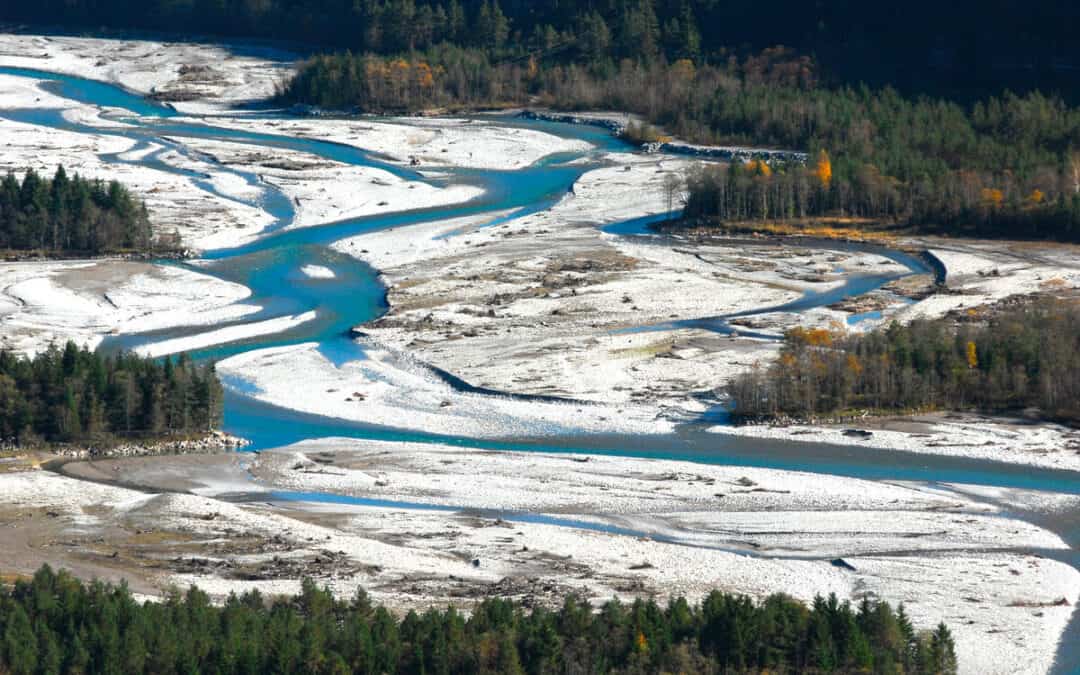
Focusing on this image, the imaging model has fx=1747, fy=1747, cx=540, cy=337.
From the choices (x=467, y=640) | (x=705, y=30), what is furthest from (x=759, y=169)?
(x=467, y=640)

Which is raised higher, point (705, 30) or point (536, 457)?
point (705, 30)

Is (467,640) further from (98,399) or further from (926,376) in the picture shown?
(926,376)

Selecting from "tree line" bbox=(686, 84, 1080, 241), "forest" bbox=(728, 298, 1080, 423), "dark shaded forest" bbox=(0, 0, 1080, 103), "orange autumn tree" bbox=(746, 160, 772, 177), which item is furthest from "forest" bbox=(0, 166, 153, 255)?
"dark shaded forest" bbox=(0, 0, 1080, 103)

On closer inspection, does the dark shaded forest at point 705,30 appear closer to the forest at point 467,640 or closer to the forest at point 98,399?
the forest at point 98,399

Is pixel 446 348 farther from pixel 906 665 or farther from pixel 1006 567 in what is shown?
pixel 906 665

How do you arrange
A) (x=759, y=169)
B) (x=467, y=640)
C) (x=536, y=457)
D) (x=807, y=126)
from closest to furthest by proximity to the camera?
(x=467, y=640) → (x=536, y=457) → (x=759, y=169) → (x=807, y=126)
